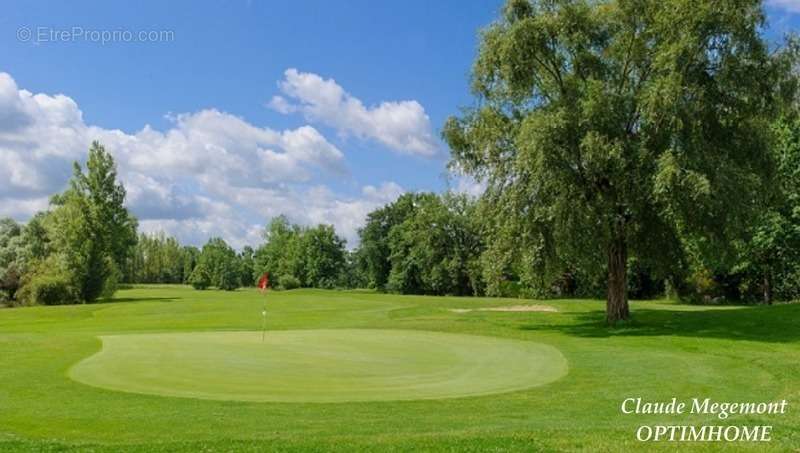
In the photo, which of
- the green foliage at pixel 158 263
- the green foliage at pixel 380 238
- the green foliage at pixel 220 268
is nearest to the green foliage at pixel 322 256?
the green foliage at pixel 380 238

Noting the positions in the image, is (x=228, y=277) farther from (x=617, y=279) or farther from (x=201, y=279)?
(x=617, y=279)

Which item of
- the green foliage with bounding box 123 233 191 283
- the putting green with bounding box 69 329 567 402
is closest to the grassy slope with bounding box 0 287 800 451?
the putting green with bounding box 69 329 567 402

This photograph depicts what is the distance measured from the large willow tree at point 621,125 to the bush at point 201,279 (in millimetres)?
96567

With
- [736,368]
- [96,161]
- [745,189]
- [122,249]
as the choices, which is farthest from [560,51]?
[122,249]

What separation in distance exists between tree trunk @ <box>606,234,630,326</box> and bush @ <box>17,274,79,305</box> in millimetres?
50318

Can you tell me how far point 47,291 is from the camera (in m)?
59.9

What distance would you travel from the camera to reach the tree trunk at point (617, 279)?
101 ft

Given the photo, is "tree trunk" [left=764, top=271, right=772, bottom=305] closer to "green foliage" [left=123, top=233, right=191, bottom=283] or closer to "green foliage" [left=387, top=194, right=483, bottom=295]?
"green foliage" [left=387, top=194, right=483, bottom=295]

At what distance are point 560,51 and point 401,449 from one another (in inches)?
981

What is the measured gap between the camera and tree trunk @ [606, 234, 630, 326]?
3092cm

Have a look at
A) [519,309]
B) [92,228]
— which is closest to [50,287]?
[92,228]

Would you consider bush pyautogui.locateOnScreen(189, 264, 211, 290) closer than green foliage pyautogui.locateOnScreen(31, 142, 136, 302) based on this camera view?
No

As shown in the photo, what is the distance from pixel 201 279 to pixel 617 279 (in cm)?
9999

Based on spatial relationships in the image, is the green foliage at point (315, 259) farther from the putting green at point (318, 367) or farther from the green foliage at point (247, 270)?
the putting green at point (318, 367)
